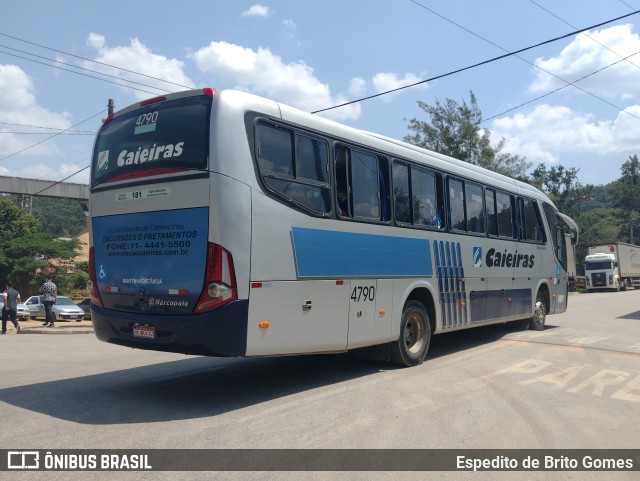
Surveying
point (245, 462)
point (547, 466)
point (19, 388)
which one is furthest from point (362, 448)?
point (19, 388)

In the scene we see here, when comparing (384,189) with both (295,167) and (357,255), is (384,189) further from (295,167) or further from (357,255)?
(295,167)

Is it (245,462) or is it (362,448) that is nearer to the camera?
(245,462)

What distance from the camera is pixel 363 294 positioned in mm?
7754

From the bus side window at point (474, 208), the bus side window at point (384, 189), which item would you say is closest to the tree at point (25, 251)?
the bus side window at point (474, 208)

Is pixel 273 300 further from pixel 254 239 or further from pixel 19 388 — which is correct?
pixel 19 388

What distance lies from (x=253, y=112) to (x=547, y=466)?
4.62 meters

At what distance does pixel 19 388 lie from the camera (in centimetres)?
735

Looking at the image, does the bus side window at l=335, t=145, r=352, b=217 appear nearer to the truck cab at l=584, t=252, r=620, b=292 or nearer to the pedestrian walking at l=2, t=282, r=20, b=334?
the pedestrian walking at l=2, t=282, r=20, b=334

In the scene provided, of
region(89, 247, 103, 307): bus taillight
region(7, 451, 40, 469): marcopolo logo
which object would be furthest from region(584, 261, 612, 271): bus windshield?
region(7, 451, 40, 469): marcopolo logo

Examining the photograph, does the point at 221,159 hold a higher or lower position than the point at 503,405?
higher

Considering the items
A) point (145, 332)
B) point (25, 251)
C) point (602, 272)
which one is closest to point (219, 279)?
point (145, 332)

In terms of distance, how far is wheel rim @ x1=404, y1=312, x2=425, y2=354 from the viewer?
9.12m

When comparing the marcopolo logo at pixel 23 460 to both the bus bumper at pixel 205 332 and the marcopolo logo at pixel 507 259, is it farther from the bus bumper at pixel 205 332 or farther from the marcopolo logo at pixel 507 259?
the marcopolo logo at pixel 507 259

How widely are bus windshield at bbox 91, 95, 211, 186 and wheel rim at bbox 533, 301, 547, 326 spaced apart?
10170 millimetres
